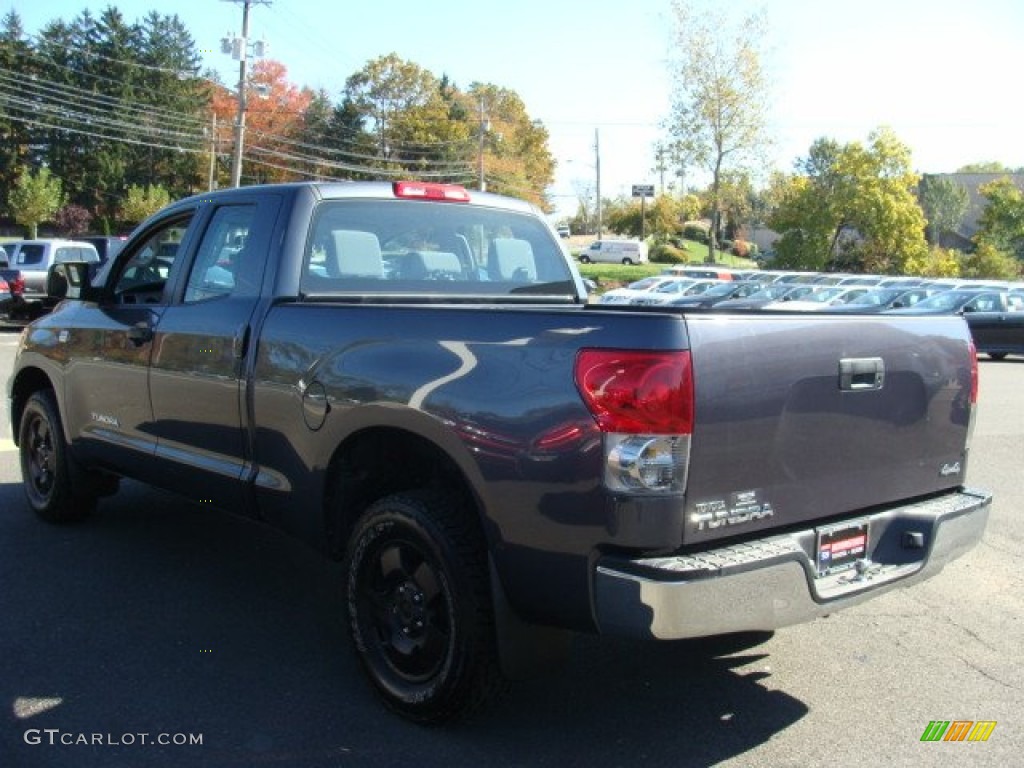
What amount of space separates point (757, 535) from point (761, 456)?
0.27m

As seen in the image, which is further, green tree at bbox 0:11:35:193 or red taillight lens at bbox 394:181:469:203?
green tree at bbox 0:11:35:193

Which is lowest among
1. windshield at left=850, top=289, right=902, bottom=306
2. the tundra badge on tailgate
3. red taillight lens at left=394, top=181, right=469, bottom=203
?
the tundra badge on tailgate

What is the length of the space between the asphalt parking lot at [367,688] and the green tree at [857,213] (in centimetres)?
4965

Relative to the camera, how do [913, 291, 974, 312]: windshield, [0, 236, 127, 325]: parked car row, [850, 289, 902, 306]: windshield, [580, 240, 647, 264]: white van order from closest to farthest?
[0, 236, 127, 325]: parked car row < [913, 291, 974, 312]: windshield < [850, 289, 902, 306]: windshield < [580, 240, 647, 264]: white van

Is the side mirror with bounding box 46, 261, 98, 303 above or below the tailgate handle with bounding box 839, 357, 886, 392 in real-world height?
above

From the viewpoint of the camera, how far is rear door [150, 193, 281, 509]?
420cm

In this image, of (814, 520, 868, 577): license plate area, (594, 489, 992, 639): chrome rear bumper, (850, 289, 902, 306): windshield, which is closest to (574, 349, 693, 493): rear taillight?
(594, 489, 992, 639): chrome rear bumper

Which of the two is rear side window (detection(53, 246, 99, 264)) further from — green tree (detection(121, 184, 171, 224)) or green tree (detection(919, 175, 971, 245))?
green tree (detection(919, 175, 971, 245))

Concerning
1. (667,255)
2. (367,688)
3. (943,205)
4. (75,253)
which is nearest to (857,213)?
(943,205)

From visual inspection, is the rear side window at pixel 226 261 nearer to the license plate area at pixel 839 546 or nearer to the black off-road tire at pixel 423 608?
the black off-road tire at pixel 423 608

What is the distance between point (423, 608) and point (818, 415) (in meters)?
1.53

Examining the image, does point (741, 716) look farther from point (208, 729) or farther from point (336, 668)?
point (208, 729)

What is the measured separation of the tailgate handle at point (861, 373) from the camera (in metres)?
3.25

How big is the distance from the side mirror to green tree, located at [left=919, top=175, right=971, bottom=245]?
251 ft
